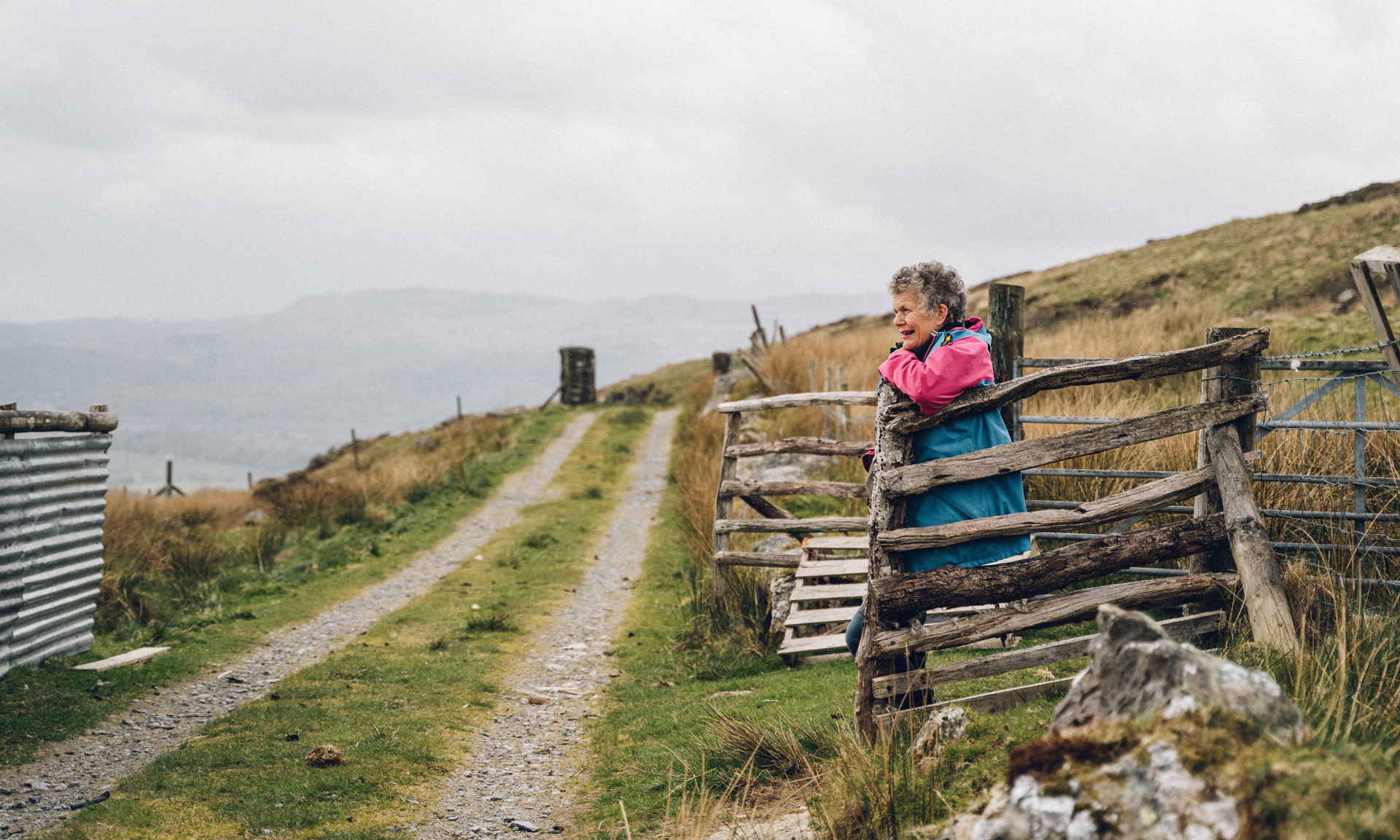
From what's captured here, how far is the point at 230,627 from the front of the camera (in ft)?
29.2

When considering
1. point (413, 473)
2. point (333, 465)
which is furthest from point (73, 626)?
point (333, 465)

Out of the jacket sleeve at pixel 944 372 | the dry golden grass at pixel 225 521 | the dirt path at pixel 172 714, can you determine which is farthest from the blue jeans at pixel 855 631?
the dry golden grass at pixel 225 521

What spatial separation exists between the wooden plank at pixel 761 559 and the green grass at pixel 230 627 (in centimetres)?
451

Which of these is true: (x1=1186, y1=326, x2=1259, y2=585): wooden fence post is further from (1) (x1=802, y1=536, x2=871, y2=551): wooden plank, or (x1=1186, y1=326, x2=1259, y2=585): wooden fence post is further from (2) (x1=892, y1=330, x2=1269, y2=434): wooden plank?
(1) (x1=802, y1=536, x2=871, y2=551): wooden plank

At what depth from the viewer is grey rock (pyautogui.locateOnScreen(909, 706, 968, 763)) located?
11.0 feet

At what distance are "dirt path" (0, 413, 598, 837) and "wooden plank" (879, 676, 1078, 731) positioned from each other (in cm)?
418

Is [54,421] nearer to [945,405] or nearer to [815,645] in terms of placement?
[815,645]

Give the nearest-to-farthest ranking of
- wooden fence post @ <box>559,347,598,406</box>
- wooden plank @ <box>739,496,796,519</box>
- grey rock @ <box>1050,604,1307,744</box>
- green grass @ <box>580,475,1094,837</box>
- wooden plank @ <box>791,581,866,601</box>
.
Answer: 1. grey rock @ <box>1050,604,1307,744</box>
2. green grass @ <box>580,475,1094,837</box>
3. wooden plank @ <box>791,581,866,601</box>
4. wooden plank @ <box>739,496,796,519</box>
5. wooden fence post @ <box>559,347,598,406</box>

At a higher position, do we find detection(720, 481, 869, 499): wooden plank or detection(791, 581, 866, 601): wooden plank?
detection(720, 481, 869, 499): wooden plank

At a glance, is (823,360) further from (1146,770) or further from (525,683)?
(1146,770)

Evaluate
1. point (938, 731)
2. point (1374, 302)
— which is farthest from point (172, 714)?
point (1374, 302)

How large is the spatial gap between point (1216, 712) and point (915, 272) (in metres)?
2.13

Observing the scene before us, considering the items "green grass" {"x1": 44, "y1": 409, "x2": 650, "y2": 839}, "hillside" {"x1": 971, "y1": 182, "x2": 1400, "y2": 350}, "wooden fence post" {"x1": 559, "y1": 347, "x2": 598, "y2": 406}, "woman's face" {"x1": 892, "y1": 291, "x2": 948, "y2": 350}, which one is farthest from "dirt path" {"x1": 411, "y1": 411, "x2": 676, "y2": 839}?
"wooden fence post" {"x1": 559, "y1": 347, "x2": 598, "y2": 406}

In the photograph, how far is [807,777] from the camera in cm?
400
